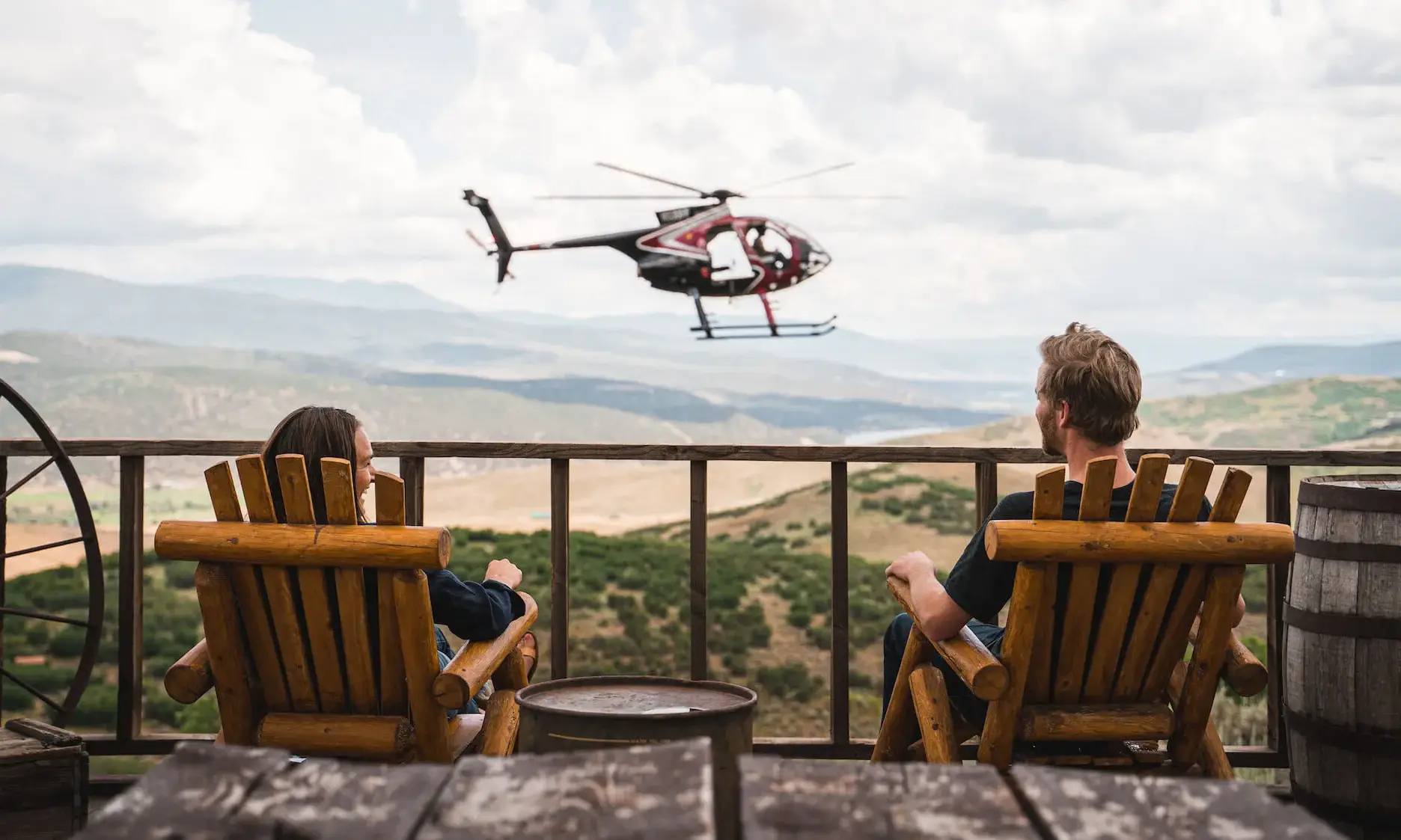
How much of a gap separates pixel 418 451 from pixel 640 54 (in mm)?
58044

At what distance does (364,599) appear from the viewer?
8.14 ft

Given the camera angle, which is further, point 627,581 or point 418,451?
point 627,581

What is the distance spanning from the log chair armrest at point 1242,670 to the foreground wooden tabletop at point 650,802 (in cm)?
160

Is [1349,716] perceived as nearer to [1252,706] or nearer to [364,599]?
[364,599]

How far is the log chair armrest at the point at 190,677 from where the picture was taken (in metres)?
2.57

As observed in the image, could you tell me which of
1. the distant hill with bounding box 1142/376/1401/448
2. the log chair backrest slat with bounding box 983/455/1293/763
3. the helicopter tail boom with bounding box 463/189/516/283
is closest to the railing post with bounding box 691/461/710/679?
the log chair backrest slat with bounding box 983/455/1293/763

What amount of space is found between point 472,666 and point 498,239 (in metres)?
23.6

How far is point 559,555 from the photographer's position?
359 cm

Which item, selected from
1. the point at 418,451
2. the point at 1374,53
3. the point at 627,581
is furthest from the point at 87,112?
the point at 418,451

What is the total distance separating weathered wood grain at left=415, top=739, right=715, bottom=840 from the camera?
103 cm

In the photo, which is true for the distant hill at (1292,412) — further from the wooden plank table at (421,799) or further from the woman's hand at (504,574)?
the wooden plank table at (421,799)

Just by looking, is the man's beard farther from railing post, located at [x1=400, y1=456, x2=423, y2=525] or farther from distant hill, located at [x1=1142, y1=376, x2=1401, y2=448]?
distant hill, located at [x1=1142, y1=376, x2=1401, y2=448]

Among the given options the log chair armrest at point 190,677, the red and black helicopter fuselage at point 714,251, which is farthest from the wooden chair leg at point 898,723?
the red and black helicopter fuselage at point 714,251

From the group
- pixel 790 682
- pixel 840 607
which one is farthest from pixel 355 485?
pixel 790 682
